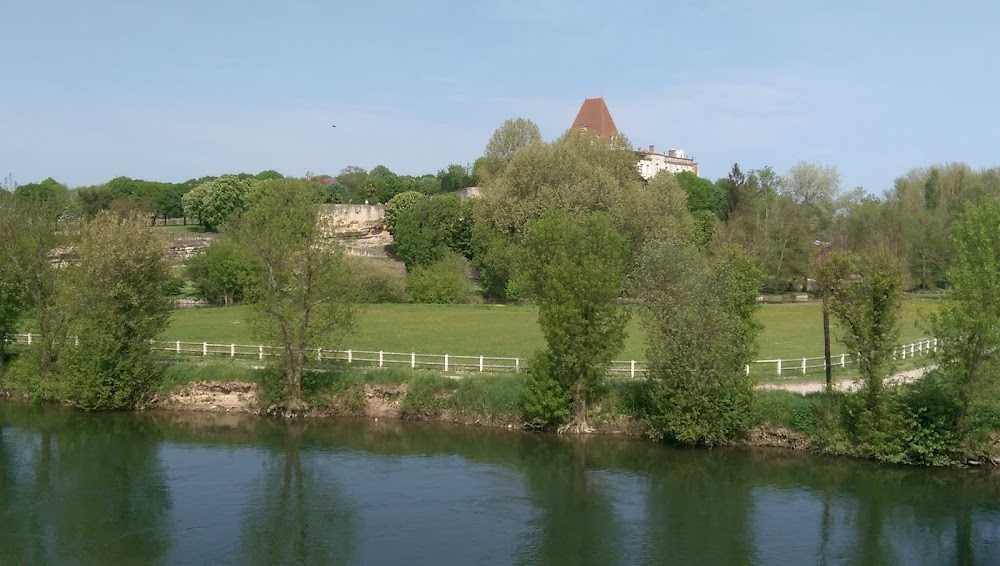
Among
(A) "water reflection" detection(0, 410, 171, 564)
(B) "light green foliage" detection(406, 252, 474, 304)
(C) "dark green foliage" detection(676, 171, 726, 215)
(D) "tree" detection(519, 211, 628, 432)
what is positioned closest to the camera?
(A) "water reflection" detection(0, 410, 171, 564)

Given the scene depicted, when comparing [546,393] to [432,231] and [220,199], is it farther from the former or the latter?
[220,199]

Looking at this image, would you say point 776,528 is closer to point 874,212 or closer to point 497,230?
point 497,230

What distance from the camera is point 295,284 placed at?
30844 millimetres

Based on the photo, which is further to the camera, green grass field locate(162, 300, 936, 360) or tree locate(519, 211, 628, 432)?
green grass field locate(162, 300, 936, 360)

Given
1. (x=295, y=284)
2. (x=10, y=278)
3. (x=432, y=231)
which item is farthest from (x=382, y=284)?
(x=295, y=284)

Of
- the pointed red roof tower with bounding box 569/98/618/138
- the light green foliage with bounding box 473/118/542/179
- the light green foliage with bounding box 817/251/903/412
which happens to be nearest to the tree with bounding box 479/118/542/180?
the light green foliage with bounding box 473/118/542/179

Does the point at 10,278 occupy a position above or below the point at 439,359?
above

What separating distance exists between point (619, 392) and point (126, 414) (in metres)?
18.1

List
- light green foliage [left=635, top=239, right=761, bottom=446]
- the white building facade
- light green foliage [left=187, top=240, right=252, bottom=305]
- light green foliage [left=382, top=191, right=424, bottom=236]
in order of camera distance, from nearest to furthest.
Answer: light green foliage [left=635, top=239, right=761, bottom=446] < light green foliage [left=187, top=240, right=252, bottom=305] < light green foliage [left=382, top=191, right=424, bottom=236] < the white building facade

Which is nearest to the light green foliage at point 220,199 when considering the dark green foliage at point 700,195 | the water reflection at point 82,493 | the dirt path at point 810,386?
the dark green foliage at point 700,195

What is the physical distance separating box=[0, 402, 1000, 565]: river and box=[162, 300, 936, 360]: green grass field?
7.31 meters

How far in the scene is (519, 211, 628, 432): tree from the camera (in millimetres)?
26844

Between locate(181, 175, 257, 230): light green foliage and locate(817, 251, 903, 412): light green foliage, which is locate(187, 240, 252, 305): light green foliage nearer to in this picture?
locate(181, 175, 257, 230): light green foliage

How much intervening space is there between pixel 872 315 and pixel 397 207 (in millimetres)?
61617
